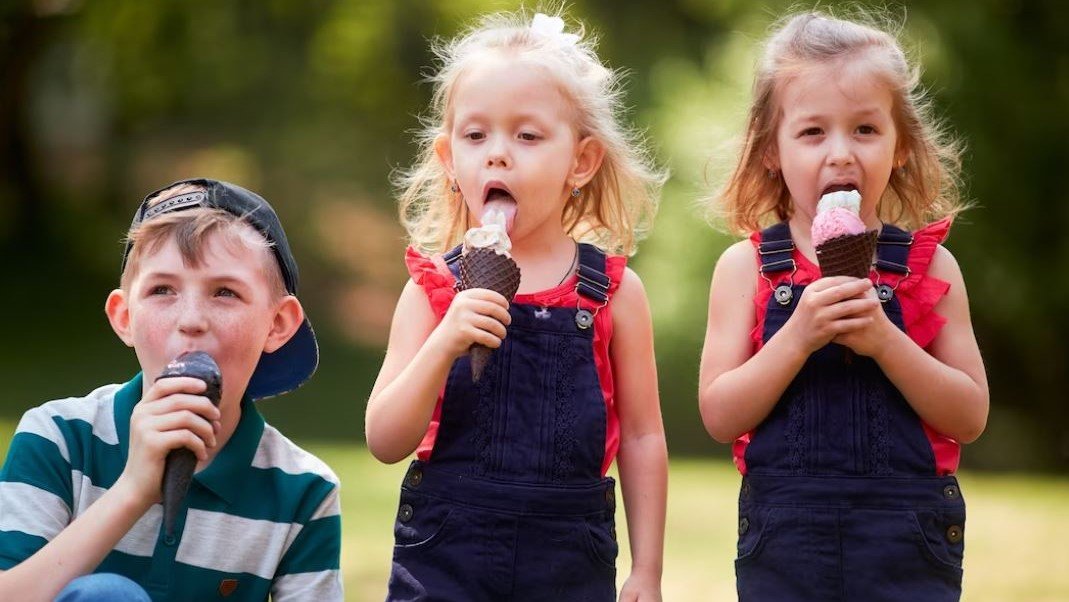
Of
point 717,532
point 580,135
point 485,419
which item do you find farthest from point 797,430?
point 717,532

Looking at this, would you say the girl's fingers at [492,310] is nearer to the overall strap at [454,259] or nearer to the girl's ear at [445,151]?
the overall strap at [454,259]

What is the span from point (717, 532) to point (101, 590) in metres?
6.02

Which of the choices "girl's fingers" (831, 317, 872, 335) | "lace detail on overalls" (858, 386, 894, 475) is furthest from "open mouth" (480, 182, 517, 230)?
"lace detail on overalls" (858, 386, 894, 475)

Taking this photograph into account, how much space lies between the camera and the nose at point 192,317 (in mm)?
3395

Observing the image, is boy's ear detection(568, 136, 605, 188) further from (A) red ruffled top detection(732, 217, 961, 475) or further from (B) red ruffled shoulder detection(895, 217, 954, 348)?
(B) red ruffled shoulder detection(895, 217, 954, 348)

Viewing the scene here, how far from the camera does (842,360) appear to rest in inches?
146

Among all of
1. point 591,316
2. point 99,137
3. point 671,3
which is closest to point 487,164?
point 591,316

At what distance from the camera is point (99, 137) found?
22844 mm

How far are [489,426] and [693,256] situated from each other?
7.59 metres

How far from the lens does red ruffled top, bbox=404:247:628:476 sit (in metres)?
3.78

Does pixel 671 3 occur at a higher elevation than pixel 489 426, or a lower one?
higher

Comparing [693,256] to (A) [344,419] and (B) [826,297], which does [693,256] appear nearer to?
(A) [344,419]

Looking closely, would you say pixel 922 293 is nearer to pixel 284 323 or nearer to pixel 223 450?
pixel 284 323

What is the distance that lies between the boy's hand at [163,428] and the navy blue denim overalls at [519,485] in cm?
71
